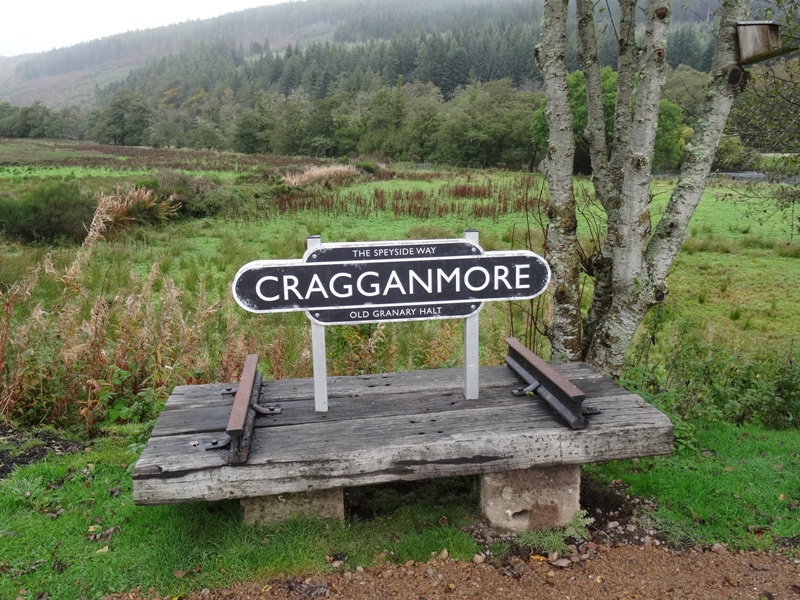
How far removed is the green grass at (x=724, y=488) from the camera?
2.74 meters

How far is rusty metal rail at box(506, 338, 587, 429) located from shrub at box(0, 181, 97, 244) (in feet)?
32.0

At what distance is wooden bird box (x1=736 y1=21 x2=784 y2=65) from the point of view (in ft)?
10.3

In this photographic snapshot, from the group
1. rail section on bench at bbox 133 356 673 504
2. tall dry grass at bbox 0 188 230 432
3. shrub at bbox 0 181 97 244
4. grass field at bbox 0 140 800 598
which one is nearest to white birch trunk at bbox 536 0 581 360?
grass field at bbox 0 140 800 598

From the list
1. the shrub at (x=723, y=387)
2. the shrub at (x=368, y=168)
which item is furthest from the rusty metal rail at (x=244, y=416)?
the shrub at (x=368, y=168)

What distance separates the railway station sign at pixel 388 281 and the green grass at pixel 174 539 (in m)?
0.94

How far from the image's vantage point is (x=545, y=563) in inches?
97.7

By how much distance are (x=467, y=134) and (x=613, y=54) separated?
3212 cm

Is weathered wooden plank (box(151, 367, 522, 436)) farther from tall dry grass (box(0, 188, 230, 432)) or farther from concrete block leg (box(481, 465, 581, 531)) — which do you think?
tall dry grass (box(0, 188, 230, 432))

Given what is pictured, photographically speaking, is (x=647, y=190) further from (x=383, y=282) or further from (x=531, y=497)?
(x=531, y=497)

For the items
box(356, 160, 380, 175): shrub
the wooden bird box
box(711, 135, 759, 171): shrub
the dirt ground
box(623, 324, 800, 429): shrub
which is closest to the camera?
the dirt ground

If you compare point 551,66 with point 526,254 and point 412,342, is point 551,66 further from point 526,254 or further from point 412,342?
point 412,342

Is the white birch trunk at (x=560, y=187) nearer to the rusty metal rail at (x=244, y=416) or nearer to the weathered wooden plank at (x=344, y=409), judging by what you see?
the weathered wooden plank at (x=344, y=409)

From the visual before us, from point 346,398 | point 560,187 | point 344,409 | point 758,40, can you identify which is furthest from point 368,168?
point 344,409

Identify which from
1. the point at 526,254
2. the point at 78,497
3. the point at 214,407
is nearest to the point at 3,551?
the point at 78,497
